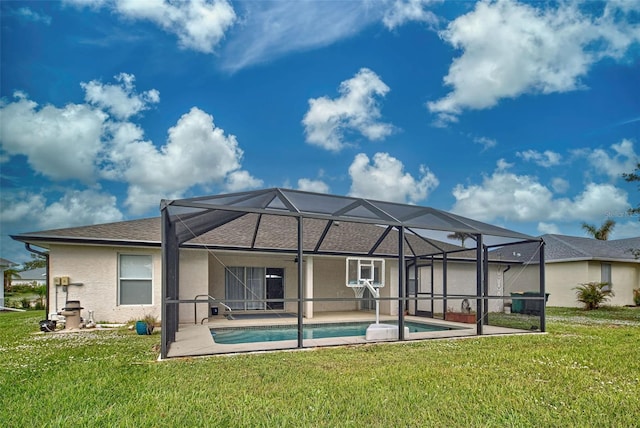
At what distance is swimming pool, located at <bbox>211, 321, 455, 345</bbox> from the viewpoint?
10969mm

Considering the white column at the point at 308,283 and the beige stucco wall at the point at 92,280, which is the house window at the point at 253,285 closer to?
the white column at the point at 308,283

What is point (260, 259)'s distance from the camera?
16.4 meters

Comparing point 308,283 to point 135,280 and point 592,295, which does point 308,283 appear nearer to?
point 135,280

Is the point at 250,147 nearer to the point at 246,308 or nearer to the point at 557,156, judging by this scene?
the point at 246,308

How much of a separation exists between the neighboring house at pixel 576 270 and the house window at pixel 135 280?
14701mm

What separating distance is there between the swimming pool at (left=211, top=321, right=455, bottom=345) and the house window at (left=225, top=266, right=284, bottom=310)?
12.7 feet

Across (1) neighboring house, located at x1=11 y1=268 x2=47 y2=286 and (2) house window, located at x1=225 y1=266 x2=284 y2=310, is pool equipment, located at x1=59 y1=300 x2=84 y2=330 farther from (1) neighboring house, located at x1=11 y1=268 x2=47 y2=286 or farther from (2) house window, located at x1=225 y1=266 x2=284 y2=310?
(1) neighboring house, located at x1=11 y1=268 x2=47 y2=286

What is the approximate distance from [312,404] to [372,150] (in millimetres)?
19114

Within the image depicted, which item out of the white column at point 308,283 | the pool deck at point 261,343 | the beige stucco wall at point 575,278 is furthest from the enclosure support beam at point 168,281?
the beige stucco wall at point 575,278

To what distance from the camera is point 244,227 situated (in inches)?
617

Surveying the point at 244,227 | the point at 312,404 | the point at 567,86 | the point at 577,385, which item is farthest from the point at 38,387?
the point at 567,86

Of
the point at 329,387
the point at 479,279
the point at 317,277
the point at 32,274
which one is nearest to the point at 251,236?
the point at 317,277

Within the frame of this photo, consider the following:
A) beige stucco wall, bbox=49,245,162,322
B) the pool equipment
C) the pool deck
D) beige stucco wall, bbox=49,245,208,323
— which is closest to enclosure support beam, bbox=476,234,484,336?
the pool deck

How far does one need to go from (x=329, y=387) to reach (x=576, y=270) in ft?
66.4
